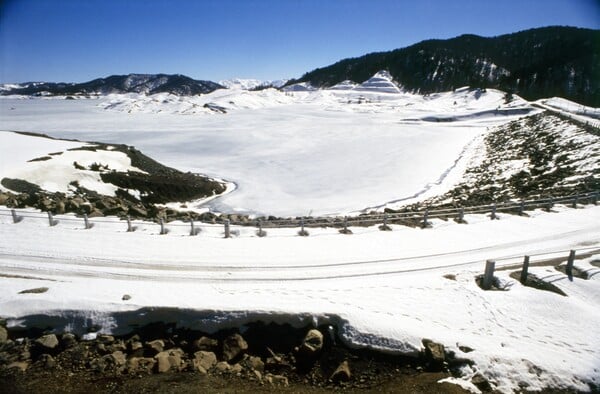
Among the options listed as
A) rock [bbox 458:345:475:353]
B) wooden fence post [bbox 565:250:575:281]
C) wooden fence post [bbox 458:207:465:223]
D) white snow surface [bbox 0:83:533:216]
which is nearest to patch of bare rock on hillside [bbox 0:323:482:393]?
rock [bbox 458:345:475:353]

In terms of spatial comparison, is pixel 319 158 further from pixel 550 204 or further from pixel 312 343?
pixel 312 343

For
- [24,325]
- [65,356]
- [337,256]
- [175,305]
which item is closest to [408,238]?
[337,256]

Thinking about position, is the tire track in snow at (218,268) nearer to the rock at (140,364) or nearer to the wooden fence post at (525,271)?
the wooden fence post at (525,271)

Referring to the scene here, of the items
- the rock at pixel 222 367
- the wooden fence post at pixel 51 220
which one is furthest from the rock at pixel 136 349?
the wooden fence post at pixel 51 220

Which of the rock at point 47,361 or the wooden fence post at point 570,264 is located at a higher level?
the wooden fence post at point 570,264

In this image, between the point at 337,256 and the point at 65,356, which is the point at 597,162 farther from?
the point at 65,356

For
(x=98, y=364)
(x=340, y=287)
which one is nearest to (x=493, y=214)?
(x=340, y=287)

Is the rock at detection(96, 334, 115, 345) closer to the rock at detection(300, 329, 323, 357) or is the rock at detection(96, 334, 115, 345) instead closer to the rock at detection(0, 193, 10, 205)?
the rock at detection(300, 329, 323, 357)
